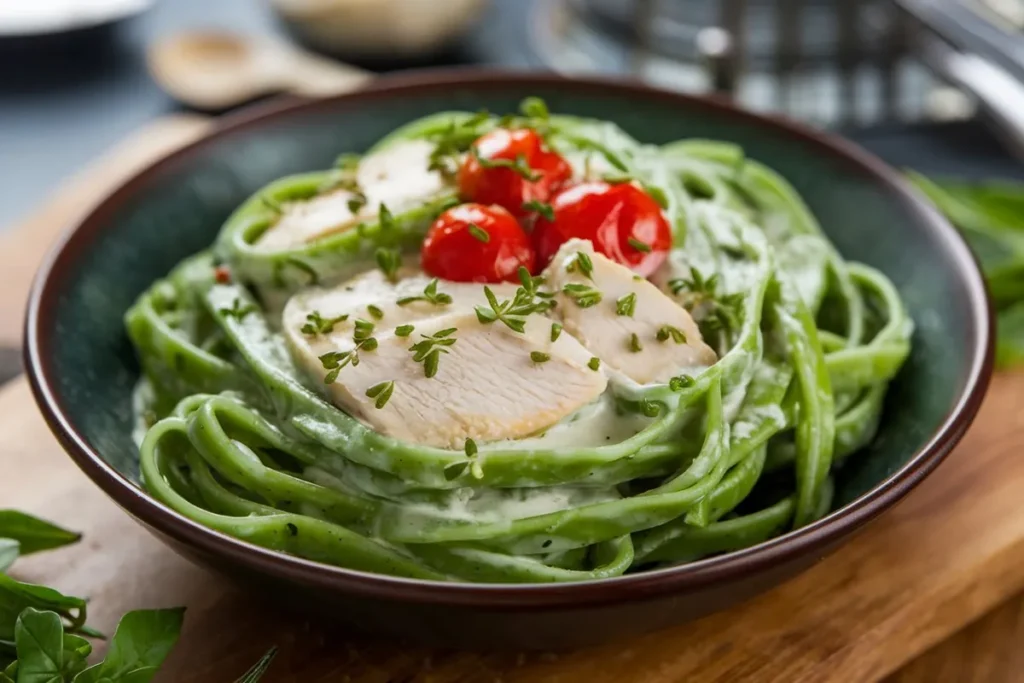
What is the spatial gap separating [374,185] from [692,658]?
60.6 inches

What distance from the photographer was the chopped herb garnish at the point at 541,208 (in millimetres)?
2945

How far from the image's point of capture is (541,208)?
295 centimetres

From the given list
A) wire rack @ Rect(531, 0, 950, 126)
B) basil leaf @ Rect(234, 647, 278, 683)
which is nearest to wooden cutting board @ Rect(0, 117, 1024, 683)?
basil leaf @ Rect(234, 647, 278, 683)

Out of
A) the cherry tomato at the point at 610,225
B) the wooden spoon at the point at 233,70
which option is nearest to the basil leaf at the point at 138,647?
the cherry tomato at the point at 610,225

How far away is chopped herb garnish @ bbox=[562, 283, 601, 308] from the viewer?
2.74 meters

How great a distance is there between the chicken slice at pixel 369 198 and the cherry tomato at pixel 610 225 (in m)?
0.42

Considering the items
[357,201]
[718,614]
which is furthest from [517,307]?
[718,614]

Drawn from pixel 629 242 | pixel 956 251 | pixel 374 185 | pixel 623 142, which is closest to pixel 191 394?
pixel 374 185

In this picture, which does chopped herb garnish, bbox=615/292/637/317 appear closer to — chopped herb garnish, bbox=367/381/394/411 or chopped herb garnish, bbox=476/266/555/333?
chopped herb garnish, bbox=476/266/555/333

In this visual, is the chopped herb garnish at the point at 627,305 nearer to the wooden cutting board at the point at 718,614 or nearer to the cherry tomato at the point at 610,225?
the cherry tomato at the point at 610,225

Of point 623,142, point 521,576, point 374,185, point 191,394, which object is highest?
point 623,142

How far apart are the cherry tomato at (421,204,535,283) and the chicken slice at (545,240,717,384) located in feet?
0.36

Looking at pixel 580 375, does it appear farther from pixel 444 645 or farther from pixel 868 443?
pixel 868 443

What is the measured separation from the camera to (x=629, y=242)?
2893 mm
